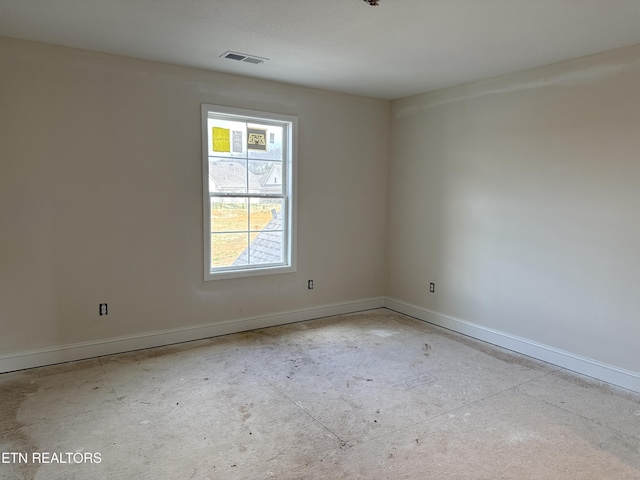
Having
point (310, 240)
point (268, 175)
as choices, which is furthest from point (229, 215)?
point (310, 240)

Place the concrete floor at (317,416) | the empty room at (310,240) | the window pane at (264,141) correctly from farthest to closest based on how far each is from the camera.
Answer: the window pane at (264,141)
the empty room at (310,240)
the concrete floor at (317,416)

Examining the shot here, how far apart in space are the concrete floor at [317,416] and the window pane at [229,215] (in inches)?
46.0

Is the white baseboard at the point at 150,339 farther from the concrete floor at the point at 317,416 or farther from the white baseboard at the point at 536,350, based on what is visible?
the white baseboard at the point at 536,350

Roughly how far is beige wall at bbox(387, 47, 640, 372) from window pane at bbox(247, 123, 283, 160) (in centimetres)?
155

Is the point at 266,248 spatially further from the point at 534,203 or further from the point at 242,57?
the point at 534,203

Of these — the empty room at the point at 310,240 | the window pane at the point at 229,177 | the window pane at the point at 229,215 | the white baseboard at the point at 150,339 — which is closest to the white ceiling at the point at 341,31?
the empty room at the point at 310,240

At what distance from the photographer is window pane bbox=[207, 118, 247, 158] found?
4.10m

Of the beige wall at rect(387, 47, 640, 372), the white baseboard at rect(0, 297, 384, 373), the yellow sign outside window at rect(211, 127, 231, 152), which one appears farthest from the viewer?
the yellow sign outside window at rect(211, 127, 231, 152)

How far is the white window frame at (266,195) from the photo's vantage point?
13.1ft

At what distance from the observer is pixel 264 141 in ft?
14.4

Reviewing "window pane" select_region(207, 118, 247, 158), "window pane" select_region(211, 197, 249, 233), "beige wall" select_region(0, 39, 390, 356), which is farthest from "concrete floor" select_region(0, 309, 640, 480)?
"window pane" select_region(207, 118, 247, 158)

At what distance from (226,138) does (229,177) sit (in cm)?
38

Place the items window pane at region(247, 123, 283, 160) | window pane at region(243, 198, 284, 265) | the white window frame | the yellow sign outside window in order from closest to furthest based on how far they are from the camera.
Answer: the white window frame, the yellow sign outside window, window pane at region(247, 123, 283, 160), window pane at region(243, 198, 284, 265)

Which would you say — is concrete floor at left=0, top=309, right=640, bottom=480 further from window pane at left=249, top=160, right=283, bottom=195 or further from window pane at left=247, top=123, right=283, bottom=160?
window pane at left=247, top=123, right=283, bottom=160
